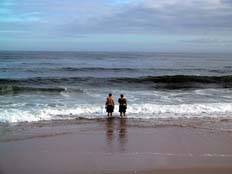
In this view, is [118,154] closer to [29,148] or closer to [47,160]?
[47,160]

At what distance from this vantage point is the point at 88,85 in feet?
106

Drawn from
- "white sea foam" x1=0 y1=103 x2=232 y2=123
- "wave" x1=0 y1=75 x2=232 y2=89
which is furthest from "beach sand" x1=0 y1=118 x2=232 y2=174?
"wave" x1=0 y1=75 x2=232 y2=89

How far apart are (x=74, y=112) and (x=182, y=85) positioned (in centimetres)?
1755

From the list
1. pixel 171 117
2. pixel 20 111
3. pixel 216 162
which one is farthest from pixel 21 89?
pixel 216 162

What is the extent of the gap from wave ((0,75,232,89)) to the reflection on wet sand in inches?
620

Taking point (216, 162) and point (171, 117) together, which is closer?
point (216, 162)

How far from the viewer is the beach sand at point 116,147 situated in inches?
399

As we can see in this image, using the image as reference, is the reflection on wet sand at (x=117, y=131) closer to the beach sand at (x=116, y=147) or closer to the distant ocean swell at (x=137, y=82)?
the beach sand at (x=116, y=147)

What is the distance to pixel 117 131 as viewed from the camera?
1493 cm

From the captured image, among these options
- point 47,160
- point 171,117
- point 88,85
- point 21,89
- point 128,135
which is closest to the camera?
point 47,160

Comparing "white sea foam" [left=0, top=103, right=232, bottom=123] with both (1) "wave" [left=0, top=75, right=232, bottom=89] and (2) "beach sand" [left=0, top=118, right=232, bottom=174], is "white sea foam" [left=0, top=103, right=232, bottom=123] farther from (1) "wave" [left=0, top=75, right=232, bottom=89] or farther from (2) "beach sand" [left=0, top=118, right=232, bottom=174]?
(1) "wave" [left=0, top=75, right=232, bottom=89]

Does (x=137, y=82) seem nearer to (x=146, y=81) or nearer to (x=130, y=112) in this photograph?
(x=146, y=81)

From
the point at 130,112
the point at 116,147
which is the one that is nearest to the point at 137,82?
the point at 130,112

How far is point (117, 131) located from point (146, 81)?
21496 mm
